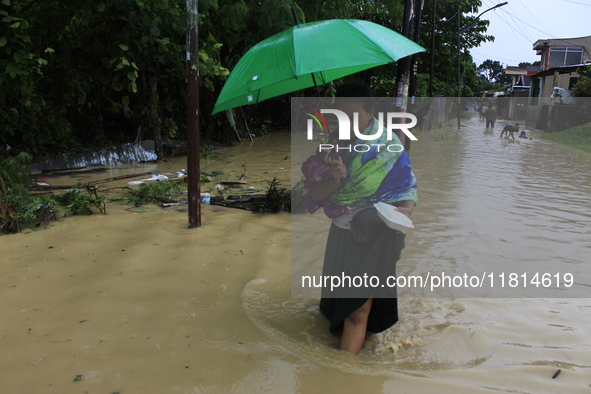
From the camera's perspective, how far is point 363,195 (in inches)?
102

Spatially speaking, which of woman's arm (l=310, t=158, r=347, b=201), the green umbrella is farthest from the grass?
woman's arm (l=310, t=158, r=347, b=201)

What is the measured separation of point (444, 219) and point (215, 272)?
3.43m

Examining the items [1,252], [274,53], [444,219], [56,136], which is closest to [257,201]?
[444,219]

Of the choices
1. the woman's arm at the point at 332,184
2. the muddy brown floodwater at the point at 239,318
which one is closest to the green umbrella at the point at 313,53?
the woman's arm at the point at 332,184

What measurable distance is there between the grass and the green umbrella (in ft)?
52.3

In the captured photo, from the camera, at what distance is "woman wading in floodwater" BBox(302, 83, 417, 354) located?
8.38ft

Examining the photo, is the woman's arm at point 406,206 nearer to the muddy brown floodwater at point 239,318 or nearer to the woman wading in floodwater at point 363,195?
the woman wading in floodwater at point 363,195

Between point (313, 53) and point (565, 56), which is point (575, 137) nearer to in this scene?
point (313, 53)

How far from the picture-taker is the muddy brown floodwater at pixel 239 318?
2.52 metres

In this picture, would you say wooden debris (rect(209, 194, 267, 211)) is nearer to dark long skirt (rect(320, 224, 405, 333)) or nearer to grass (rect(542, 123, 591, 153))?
dark long skirt (rect(320, 224, 405, 333))

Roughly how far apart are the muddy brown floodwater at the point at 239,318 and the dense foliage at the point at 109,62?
10.3 ft

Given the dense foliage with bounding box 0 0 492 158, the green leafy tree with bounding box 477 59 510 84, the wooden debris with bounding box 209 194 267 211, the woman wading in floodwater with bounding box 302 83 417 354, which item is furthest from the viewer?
the green leafy tree with bounding box 477 59 510 84

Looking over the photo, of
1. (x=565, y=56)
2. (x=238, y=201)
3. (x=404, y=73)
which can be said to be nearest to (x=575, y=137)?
(x=404, y=73)

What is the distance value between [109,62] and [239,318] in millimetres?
7169
